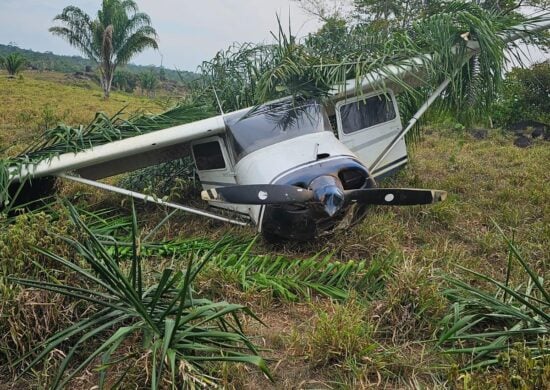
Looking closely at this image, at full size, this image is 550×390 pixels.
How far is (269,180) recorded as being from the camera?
5.30 m

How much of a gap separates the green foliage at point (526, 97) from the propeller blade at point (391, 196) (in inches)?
504

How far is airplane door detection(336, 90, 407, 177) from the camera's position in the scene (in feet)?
23.8

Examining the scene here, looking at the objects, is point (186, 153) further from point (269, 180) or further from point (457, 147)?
point (457, 147)

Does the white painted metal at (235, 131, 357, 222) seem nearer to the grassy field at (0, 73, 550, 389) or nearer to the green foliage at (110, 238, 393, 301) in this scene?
the grassy field at (0, 73, 550, 389)

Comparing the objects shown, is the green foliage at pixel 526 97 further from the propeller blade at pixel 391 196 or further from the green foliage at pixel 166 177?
the propeller blade at pixel 391 196

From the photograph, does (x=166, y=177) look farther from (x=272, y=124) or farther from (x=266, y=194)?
(x=266, y=194)

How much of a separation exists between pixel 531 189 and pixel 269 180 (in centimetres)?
501

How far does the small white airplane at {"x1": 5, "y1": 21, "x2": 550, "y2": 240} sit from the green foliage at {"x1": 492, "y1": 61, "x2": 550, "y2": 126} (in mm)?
9802

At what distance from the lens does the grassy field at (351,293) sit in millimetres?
2973

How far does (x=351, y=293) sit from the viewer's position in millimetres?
4047

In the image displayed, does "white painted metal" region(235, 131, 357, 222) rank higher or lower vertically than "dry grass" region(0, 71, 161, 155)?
lower

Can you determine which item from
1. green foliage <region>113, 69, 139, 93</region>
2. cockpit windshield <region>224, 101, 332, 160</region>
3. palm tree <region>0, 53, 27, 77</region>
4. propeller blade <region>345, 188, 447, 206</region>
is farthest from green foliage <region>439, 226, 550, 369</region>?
green foliage <region>113, 69, 139, 93</region>

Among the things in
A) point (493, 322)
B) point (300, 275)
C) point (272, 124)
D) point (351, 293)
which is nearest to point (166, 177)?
point (272, 124)

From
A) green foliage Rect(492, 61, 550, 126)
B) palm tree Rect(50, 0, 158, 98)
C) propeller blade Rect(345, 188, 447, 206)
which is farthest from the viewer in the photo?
palm tree Rect(50, 0, 158, 98)
